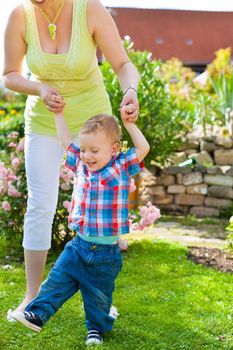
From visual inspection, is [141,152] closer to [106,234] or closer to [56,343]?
[106,234]

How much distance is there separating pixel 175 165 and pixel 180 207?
0.51 m

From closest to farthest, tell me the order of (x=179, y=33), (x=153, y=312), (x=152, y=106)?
1. (x=153, y=312)
2. (x=152, y=106)
3. (x=179, y=33)

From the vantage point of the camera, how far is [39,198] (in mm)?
3410

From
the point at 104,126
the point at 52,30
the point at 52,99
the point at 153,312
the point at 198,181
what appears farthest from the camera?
the point at 198,181

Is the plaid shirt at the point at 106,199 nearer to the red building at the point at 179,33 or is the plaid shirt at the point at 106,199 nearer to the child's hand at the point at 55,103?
the child's hand at the point at 55,103

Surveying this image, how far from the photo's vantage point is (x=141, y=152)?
2916 millimetres

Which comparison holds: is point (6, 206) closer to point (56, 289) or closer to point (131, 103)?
point (56, 289)

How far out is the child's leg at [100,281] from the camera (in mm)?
2926

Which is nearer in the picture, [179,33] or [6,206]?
[6,206]

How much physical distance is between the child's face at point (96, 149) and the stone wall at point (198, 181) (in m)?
4.79

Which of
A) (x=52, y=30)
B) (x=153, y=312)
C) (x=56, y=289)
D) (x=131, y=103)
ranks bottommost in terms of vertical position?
(x=153, y=312)

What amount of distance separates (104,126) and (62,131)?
34cm

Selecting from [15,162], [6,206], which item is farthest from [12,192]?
[15,162]

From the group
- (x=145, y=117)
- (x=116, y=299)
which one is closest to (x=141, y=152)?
(x=116, y=299)
